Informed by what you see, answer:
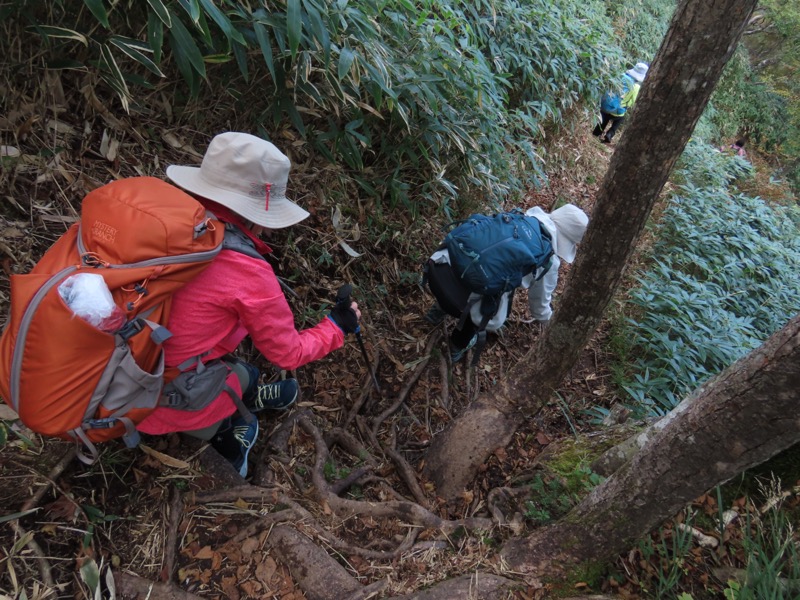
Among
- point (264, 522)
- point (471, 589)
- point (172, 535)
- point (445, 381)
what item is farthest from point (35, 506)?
point (445, 381)

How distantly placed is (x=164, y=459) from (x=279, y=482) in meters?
0.69

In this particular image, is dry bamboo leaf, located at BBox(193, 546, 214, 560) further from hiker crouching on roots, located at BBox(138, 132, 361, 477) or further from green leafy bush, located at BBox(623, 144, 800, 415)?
green leafy bush, located at BBox(623, 144, 800, 415)

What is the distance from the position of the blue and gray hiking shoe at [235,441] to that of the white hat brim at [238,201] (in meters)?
1.33

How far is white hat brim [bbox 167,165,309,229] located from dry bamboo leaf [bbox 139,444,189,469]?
1.39 m

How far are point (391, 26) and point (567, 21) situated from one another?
4.40 m

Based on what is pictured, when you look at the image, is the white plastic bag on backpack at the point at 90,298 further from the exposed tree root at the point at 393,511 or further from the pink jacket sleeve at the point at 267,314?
the exposed tree root at the point at 393,511

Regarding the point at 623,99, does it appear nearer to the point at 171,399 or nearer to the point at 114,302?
the point at 171,399

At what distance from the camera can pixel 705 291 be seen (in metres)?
4.95

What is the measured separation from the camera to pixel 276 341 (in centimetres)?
222

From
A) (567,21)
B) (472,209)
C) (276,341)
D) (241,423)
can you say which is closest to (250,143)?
(276,341)

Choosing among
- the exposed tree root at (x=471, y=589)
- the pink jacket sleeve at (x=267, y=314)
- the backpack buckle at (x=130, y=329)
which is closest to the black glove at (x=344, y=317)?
the pink jacket sleeve at (x=267, y=314)

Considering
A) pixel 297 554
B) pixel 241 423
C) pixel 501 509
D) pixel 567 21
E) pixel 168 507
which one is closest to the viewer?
pixel 297 554

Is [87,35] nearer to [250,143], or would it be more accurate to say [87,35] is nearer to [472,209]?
[250,143]

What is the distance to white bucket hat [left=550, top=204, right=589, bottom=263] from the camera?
150 inches
